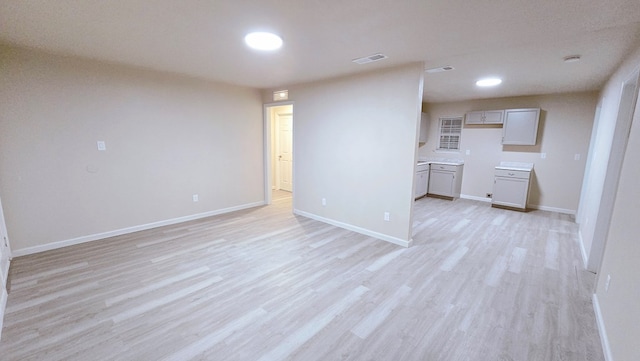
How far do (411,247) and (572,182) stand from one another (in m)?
4.19

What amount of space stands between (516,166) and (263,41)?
5.89m

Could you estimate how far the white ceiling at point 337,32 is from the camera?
185cm

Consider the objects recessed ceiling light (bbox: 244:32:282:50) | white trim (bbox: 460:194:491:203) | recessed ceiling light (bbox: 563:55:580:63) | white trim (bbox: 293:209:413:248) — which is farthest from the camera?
white trim (bbox: 460:194:491:203)

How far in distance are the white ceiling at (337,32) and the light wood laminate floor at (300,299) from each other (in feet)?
7.68

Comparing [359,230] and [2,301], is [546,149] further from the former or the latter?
[2,301]

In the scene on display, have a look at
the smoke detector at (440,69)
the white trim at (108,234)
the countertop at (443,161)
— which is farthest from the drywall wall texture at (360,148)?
the countertop at (443,161)

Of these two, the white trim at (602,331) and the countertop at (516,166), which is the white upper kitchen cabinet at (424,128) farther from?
the white trim at (602,331)

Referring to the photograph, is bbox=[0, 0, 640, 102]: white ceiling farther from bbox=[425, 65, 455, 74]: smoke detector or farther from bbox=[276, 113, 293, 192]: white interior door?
bbox=[276, 113, 293, 192]: white interior door

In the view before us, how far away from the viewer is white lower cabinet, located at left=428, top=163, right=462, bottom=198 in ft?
20.6

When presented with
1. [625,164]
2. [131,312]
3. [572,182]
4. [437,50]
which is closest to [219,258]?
[131,312]

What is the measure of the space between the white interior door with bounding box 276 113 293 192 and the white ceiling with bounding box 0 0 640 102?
130 inches

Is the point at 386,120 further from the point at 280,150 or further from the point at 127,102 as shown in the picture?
the point at 280,150

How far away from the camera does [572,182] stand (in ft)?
17.0

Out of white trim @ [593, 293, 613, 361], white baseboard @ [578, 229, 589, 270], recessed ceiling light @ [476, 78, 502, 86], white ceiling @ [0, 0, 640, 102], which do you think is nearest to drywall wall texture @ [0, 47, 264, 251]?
white ceiling @ [0, 0, 640, 102]
